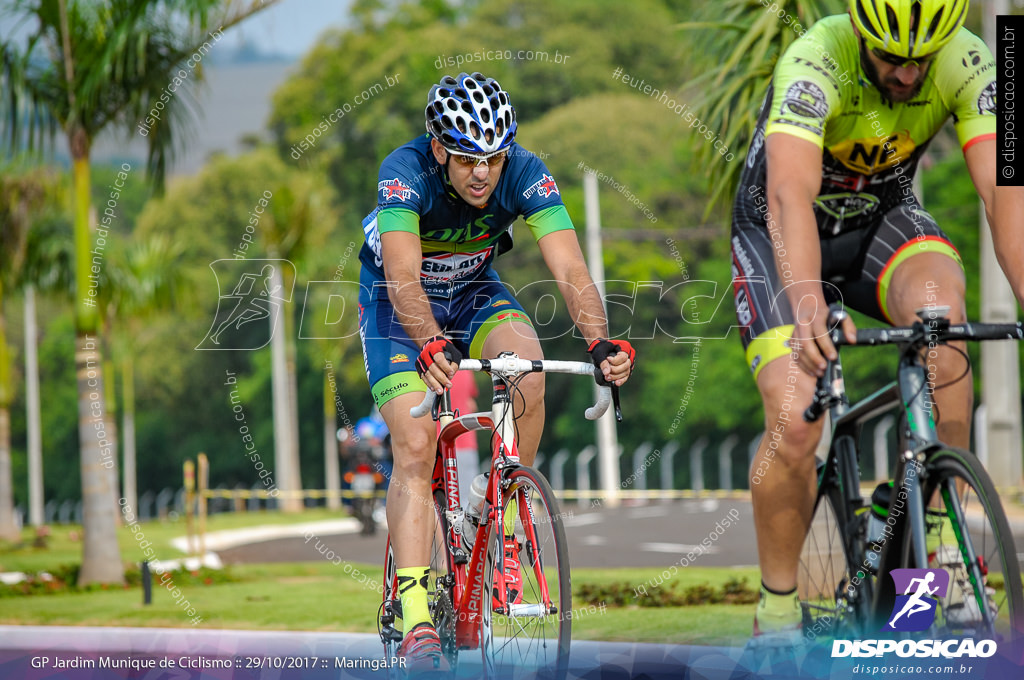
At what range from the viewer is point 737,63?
23.7ft

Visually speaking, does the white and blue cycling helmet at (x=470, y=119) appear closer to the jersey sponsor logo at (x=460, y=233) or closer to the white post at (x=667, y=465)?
the jersey sponsor logo at (x=460, y=233)

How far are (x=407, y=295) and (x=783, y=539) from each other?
5.26 ft

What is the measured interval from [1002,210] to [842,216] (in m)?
0.68

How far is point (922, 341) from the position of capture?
3.41m

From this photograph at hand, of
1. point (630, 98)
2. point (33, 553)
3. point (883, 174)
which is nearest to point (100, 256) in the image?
point (33, 553)

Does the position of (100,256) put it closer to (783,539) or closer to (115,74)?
(115,74)

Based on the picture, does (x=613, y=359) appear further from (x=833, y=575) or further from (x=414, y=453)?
(x=833, y=575)

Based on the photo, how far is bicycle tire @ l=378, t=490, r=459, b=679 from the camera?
4.29m

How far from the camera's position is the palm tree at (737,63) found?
6.76m

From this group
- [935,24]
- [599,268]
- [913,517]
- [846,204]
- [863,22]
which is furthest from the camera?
[599,268]

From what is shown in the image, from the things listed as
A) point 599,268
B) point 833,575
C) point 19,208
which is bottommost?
point 833,575

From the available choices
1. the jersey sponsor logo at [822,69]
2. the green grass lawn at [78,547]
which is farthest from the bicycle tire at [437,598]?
the green grass lawn at [78,547]

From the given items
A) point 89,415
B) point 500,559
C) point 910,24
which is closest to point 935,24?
point 910,24

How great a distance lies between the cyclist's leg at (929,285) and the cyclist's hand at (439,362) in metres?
1.55
